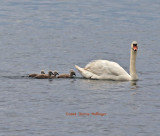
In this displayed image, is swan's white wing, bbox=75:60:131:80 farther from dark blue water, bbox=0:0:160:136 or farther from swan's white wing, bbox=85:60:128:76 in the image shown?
dark blue water, bbox=0:0:160:136

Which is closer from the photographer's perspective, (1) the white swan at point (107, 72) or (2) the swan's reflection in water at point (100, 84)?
(2) the swan's reflection in water at point (100, 84)

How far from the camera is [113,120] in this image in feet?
74.3

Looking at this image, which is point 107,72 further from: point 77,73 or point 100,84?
point 77,73

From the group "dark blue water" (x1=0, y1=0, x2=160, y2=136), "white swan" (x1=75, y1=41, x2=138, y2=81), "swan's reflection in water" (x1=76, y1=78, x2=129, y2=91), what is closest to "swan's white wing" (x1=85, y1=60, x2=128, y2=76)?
"white swan" (x1=75, y1=41, x2=138, y2=81)

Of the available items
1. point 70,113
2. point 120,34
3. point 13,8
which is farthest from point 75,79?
point 13,8

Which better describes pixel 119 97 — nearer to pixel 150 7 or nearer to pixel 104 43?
pixel 104 43

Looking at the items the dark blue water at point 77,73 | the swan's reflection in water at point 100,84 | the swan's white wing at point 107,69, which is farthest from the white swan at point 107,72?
the dark blue water at point 77,73

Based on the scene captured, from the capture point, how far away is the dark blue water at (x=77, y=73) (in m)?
22.2

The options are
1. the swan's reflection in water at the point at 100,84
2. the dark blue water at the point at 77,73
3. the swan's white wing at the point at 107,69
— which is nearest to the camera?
the dark blue water at the point at 77,73

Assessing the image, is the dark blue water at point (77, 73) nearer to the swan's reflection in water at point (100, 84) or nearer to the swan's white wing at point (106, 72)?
the swan's reflection in water at point (100, 84)

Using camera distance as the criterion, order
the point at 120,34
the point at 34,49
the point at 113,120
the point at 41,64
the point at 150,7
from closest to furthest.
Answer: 1. the point at 113,120
2. the point at 41,64
3. the point at 34,49
4. the point at 120,34
5. the point at 150,7

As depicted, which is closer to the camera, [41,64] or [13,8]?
[41,64]

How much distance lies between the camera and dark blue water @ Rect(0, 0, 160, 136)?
22.2 m

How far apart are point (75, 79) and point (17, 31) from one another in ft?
61.2
